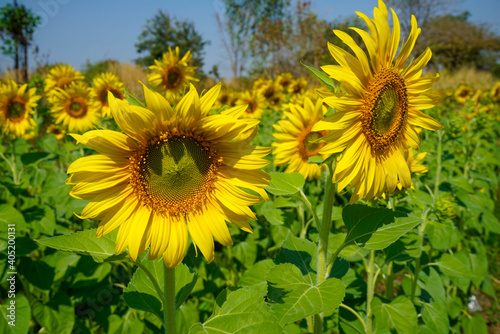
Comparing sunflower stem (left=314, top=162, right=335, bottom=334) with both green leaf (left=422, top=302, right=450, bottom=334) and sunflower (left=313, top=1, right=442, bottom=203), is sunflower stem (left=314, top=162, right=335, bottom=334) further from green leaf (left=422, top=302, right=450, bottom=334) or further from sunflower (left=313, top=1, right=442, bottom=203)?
green leaf (left=422, top=302, right=450, bottom=334)

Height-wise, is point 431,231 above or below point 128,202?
below

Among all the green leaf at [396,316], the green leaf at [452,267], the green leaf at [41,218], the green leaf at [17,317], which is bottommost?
the green leaf at [17,317]

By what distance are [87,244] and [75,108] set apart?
12.6ft

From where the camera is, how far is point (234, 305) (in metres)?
1.16

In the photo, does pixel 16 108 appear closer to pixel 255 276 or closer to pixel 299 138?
pixel 299 138

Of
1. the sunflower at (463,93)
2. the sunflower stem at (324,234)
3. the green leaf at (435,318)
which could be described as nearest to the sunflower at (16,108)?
the sunflower stem at (324,234)

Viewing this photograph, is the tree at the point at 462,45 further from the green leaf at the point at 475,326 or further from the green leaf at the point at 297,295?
the green leaf at the point at 297,295

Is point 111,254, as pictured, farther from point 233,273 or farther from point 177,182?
point 233,273

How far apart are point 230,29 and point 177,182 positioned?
9924mm

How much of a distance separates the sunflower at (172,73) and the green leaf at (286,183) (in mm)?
3526

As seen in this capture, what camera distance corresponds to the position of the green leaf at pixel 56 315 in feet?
7.54

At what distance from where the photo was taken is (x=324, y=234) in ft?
4.72

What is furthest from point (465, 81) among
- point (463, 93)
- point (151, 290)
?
point (151, 290)

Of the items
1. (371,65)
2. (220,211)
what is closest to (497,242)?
(371,65)
